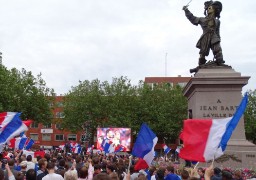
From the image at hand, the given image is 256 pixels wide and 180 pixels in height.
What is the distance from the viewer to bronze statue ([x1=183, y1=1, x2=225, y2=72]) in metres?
23.8

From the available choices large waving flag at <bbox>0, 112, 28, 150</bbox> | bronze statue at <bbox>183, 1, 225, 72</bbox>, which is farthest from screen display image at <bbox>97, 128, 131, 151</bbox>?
large waving flag at <bbox>0, 112, 28, 150</bbox>

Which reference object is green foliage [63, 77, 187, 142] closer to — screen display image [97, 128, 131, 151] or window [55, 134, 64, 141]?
screen display image [97, 128, 131, 151]

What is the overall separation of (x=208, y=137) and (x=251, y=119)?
7276 centimetres

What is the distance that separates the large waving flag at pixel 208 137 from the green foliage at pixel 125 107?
190 ft

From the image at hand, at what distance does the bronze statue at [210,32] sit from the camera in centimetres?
2378

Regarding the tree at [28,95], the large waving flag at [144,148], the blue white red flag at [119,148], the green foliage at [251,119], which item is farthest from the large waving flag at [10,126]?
the green foliage at [251,119]

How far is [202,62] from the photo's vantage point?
80.2ft

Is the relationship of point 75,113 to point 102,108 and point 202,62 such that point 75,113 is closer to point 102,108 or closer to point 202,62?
point 102,108

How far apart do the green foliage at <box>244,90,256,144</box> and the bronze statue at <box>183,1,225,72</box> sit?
5286 centimetres

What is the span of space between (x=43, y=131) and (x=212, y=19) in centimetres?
9998

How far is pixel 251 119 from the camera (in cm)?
7969

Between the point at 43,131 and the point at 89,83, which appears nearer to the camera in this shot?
the point at 89,83

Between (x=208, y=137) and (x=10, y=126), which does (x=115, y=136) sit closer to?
(x=10, y=126)

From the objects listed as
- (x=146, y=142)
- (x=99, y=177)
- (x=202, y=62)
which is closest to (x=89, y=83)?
(x=202, y=62)
